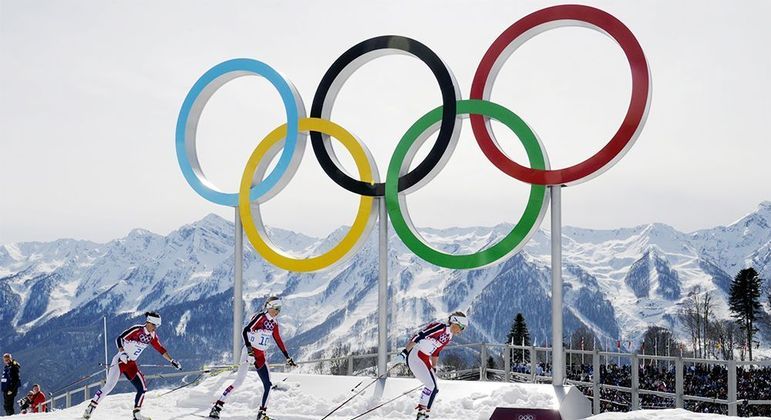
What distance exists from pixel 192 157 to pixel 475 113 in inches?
302

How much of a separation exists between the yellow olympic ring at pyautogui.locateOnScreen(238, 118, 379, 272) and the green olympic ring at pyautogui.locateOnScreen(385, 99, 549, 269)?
648mm

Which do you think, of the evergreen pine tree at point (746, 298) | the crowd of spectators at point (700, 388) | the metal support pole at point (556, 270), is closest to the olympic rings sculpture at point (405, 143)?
the metal support pole at point (556, 270)

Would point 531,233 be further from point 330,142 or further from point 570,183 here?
point 330,142

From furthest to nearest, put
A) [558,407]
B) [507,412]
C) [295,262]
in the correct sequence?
[295,262], [558,407], [507,412]

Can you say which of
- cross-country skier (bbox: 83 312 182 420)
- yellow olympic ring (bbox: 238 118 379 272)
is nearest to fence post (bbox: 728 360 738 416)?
yellow olympic ring (bbox: 238 118 379 272)

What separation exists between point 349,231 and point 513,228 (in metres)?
3.66

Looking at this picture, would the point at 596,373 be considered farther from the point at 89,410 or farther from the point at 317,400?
the point at 89,410

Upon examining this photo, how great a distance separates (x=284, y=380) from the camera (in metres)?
18.5

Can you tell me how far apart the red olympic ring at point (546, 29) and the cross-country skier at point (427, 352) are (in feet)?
12.4

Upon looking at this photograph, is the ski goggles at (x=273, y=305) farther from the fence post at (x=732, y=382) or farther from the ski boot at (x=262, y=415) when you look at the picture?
the fence post at (x=732, y=382)

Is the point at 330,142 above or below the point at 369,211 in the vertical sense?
above

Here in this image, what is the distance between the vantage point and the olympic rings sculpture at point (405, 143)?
16609 mm

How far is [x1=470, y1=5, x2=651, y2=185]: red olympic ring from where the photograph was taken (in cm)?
1619

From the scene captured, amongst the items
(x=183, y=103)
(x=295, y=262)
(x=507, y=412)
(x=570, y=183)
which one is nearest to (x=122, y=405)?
(x=295, y=262)
